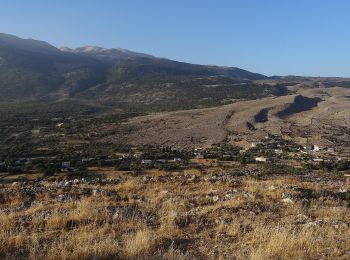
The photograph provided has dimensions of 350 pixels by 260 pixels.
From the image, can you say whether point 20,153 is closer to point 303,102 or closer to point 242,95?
point 303,102

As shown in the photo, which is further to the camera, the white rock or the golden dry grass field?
the white rock

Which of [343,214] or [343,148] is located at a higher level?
[343,214]

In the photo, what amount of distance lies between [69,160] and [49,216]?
120 feet

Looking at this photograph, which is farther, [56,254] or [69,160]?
[69,160]

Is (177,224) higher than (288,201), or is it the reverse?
(177,224)

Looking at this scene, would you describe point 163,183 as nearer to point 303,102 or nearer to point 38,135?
point 38,135

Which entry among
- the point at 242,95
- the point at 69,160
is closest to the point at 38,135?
the point at 69,160

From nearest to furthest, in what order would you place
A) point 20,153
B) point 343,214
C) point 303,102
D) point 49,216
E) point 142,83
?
point 49,216 < point 343,214 < point 20,153 < point 303,102 < point 142,83

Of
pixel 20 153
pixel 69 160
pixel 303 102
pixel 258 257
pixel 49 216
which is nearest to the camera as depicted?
pixel 258 257

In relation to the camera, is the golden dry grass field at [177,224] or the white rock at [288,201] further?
the white rock at [288,201]

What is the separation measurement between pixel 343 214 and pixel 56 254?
7.17m

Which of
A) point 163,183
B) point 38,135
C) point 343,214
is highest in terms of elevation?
point 343,214

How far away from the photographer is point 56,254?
724 centimetres

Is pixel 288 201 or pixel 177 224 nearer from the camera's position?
pixel 177 224
